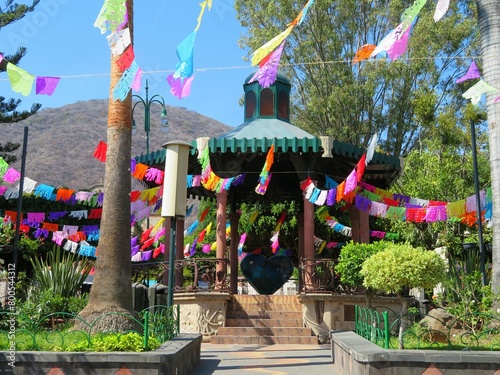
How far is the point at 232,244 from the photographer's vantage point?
19.6 m

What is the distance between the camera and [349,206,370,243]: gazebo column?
57.6ft

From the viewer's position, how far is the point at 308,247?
1612 cm

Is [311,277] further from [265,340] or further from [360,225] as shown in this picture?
[360,225]

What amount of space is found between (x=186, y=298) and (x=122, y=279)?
17.3 ft

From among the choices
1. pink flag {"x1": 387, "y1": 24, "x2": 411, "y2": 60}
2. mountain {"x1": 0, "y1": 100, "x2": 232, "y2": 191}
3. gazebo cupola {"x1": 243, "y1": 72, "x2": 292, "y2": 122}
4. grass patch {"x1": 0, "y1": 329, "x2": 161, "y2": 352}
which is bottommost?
grass patch {"x1": 0, "y1": 329, "x2": 161, "y2": 352}

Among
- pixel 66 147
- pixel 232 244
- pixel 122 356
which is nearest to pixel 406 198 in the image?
pixel 232 244

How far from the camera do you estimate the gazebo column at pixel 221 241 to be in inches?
615

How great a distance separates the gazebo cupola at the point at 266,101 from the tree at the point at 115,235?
7981 mm

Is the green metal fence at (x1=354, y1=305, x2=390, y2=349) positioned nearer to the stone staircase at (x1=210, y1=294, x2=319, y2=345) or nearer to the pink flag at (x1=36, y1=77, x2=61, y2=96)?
the stone staircase at (x1=210, y1=294, x2=319, y2=345)

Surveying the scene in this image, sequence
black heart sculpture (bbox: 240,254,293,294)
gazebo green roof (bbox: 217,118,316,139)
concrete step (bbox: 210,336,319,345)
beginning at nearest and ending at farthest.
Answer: concrete step (bbox: 210,336,319,345)
gazebo green roof (bbox: 217,118,316,139)
black heart sculpture (bbox: 240,254,293,294)

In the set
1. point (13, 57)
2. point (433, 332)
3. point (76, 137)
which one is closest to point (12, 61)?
point (13, 57)

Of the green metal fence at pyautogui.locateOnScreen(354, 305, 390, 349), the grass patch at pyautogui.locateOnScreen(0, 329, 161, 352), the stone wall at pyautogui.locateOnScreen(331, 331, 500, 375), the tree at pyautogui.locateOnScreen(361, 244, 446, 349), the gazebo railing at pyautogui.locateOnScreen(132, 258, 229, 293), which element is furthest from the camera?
the gazebo railing at pyautogui.locateOnScreen(132, 258, 229, 293)

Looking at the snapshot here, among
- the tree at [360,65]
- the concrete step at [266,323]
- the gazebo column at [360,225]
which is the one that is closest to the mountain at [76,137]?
the tree at [360,65]

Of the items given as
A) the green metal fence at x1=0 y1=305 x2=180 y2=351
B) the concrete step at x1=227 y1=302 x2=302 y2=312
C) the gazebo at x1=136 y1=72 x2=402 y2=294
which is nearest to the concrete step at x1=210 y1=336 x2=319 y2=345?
the concrete step at x1=227 y1=302 x2=302 y2=312
